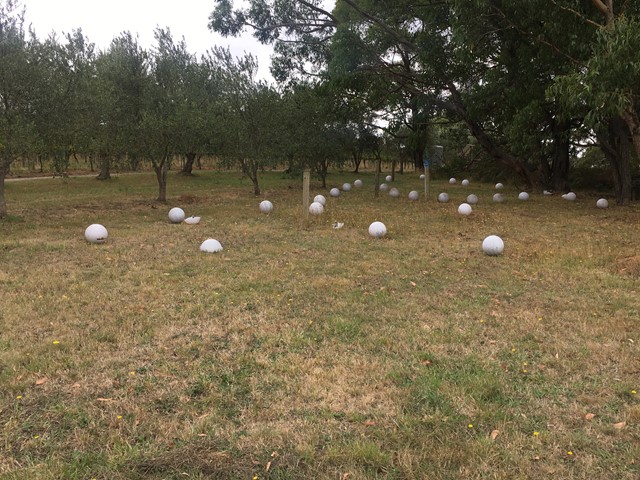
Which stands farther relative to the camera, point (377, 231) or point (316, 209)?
point (316, 209)

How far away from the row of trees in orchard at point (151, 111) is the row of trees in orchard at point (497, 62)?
207cm

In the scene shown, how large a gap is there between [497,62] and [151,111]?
1206 cm

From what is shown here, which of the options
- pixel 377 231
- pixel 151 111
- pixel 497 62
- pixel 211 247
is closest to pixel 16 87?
pixel 151 111

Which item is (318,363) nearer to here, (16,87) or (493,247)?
(493,247)

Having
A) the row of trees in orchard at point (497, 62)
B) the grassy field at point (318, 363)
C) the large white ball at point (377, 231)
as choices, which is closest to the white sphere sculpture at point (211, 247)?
the grassy field at point (318, 363)

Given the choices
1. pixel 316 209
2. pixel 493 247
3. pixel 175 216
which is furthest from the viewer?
pixel 316 209

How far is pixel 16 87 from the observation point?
410 inches

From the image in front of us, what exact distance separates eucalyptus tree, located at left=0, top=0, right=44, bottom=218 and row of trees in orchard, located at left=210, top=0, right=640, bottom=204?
8.20 m

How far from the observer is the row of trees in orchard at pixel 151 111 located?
10.7m

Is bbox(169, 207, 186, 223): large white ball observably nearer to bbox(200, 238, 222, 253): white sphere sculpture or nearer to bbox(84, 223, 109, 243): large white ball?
bbox(84, 223, 109, 243): large white ball

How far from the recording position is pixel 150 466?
256 cm

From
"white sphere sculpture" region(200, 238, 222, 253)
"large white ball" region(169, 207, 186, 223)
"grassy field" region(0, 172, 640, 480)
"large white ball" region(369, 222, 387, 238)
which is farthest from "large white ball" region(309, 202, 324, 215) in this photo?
"white sphere sculpture" region(200, 238, 222, 253)

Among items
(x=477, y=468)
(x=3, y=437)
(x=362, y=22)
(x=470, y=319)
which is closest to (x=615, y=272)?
(x=470, y=319)

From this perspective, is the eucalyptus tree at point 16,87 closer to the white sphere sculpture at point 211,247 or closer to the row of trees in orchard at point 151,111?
the row of trees in orchard at point 151,111
